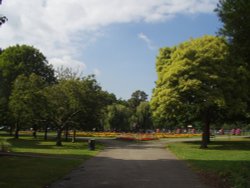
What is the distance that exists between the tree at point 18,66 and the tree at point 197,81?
26.7 metres

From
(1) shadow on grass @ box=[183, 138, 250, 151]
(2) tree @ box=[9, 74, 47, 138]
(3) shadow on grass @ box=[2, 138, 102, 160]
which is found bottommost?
(3) shadow on grass @ box=[2, 138, 102, 160]

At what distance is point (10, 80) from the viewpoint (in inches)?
2352

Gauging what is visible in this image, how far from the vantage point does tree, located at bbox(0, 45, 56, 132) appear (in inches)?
2306

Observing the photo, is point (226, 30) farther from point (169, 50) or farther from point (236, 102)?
point (169, 50)

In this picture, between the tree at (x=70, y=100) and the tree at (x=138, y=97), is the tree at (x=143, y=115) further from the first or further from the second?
the tree at (x=70, y=100)

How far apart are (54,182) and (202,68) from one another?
2353 cm

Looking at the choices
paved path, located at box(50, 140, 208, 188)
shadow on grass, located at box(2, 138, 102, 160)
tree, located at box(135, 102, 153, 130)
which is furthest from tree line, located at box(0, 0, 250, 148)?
tree, located at box(135, 102, 153, 130)

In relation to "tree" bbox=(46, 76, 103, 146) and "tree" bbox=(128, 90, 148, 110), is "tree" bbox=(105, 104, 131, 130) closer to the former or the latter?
"tree" bbox=(128, 90, 148, 110)

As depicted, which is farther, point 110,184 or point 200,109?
point 200,109

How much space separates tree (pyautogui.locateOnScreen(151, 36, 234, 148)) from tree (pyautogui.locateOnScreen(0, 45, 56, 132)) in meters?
26.7

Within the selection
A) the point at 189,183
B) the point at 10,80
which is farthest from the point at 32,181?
the point at 10,80

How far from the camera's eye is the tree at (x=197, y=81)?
35250mm

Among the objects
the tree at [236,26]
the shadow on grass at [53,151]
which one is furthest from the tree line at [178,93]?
the tree at [236,26]

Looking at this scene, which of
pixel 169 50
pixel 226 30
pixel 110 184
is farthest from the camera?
pixel 169 50
